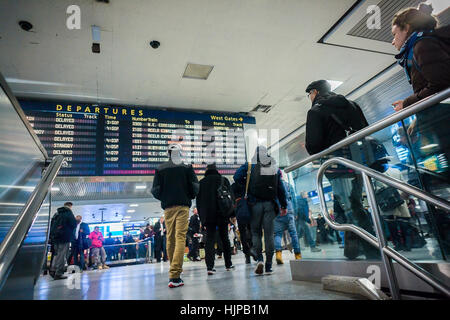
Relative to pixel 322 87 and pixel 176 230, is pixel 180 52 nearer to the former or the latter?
pixel 322 87

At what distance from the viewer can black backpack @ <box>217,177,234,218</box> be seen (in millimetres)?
4107

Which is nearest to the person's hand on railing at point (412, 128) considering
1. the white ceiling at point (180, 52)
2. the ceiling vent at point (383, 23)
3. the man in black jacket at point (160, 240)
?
the white ceiling at point (180, 52)

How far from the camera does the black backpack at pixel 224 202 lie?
4.11 meters

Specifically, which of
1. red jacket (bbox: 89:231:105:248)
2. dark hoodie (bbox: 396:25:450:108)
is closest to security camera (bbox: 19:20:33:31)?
dark hoodie (bbox: 396:25:450:108)

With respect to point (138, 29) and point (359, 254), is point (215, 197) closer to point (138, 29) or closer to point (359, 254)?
point (359, 254)

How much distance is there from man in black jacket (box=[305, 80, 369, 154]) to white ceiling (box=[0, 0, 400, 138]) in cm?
212

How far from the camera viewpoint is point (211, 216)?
407 cm

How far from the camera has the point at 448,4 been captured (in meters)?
4.17

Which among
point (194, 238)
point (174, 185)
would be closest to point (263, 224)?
point (174, 185)

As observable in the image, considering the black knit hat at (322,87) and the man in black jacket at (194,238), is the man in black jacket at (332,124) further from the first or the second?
the man in black jacket at (194,238)

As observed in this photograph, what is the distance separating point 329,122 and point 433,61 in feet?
3.35

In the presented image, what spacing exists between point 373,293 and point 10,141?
8.48 ft

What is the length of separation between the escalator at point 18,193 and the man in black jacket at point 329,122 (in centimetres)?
225
